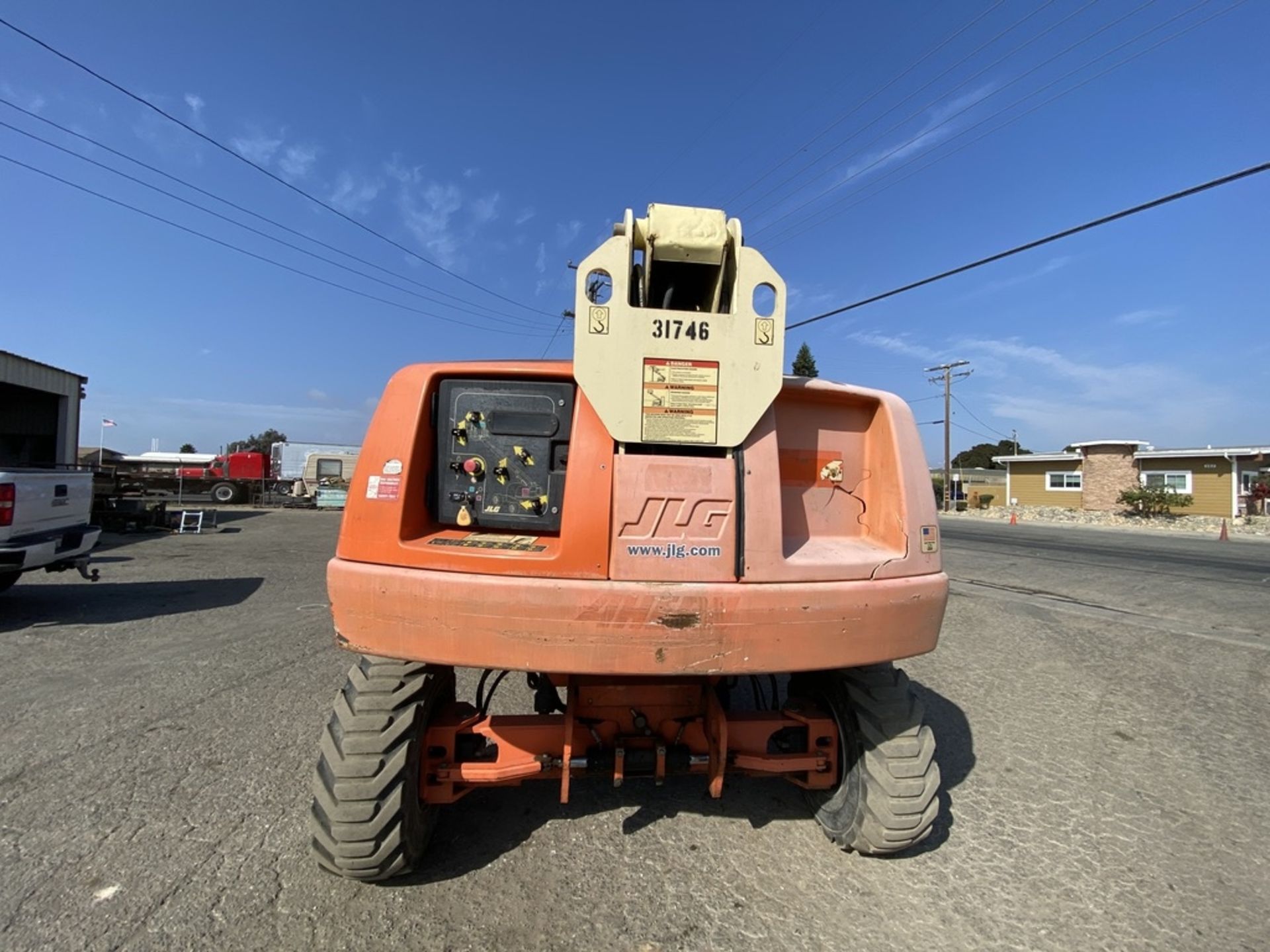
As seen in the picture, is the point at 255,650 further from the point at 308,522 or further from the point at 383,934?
the point at 308,522

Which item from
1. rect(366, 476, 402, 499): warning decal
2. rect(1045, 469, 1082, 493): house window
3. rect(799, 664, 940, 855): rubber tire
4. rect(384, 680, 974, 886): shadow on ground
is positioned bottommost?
rect(384, 680, 974, 886): shadow on ground

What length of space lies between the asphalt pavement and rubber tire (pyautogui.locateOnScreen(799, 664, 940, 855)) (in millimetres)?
203

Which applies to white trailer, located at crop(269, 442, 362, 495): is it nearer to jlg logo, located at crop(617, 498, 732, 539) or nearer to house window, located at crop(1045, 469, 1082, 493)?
jlg logo, located at crop(617, 498, 732, 539)

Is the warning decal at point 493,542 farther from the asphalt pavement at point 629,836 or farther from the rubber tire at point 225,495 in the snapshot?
the rubber tire at point 225,495

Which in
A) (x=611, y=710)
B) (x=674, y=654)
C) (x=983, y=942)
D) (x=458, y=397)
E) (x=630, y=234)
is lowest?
(x=983, y=942)

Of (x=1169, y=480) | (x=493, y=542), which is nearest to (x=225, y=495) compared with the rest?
(x=493, y=542)

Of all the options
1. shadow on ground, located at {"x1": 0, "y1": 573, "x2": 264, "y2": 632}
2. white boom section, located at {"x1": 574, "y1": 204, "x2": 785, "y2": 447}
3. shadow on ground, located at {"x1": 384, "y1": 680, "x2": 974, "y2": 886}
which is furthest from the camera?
shadow on ground, located at {"x1": 0, "y1": 573, "x2": 264, "y2": 632}

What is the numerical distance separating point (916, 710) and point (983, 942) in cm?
76

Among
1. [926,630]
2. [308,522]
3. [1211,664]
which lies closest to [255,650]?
[926,630]

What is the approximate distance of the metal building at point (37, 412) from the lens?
1504cm

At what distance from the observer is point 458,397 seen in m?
2.15

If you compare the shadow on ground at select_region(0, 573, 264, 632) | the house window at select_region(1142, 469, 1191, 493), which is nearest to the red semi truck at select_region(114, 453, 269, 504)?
the shadow on ground at select_region(0, 573, 264, 632)

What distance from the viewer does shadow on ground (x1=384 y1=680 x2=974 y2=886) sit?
2.53 meters

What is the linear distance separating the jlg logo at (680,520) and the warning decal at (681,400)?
21cm
